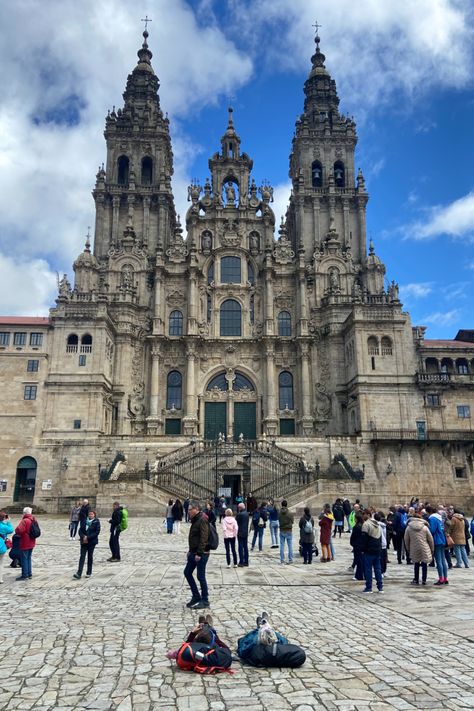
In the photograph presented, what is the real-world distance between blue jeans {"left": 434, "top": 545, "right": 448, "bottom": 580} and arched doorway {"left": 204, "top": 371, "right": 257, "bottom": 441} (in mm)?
32984

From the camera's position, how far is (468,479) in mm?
38719

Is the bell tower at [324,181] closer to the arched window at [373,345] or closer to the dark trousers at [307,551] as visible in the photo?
the arched window at [373,345]

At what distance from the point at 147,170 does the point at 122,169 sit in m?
2.40

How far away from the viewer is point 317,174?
54438 mm

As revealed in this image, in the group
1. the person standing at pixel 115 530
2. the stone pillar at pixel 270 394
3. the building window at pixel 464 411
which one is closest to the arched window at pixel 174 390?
the stone pillar at pixel 270 394

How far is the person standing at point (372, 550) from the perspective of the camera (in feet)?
39.9

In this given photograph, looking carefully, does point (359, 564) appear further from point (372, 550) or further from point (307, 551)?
point (307, 551)

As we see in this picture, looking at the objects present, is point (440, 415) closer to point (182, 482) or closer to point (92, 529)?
point (182, 482)

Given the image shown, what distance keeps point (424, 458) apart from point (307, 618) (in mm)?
31182

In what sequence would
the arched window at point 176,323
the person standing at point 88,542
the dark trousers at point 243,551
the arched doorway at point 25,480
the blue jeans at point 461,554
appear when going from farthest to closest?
1. the arched window at point 176,323
2. the arched doorway at point 25,480
3. the dark trousers at point 243,551
4. the blue jeans at point 461,554
5. the person standing at point 88,542

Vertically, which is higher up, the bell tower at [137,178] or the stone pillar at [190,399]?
the bell tower at [137,178]

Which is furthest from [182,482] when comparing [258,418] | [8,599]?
[8,599]

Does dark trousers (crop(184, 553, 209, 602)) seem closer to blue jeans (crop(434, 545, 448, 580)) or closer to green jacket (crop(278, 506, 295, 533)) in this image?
blue jeans (crop(434, 545, 448, 580))

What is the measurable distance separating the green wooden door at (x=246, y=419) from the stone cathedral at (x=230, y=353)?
168 millimetres
